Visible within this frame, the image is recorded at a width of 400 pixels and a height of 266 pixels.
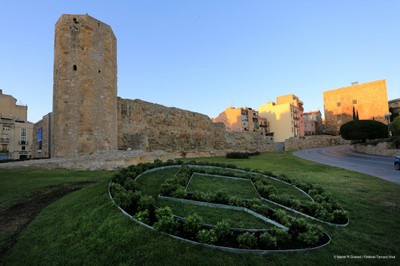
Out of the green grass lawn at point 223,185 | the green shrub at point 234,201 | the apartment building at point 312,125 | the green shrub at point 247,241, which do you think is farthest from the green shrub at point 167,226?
the apartment building at point 312,125

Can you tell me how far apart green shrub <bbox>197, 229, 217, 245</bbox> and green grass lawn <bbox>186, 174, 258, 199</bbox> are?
3171 millimetres

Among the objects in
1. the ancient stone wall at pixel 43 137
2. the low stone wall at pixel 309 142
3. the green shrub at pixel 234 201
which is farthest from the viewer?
the low stone wall at pixel 309 142

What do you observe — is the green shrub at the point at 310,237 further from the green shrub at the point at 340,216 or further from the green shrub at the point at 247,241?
the green shrub at the point at 340,216

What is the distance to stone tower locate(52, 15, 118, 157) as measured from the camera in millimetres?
19938

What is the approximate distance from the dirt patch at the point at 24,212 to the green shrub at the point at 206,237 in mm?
4001

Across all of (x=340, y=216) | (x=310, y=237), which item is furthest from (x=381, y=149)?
(x=310, y=237)

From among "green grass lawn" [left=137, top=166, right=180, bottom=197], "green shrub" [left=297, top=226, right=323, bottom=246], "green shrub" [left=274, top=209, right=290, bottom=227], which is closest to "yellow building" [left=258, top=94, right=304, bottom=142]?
"green grass lawn" [left=137, top=166, right=180, bottom=197]

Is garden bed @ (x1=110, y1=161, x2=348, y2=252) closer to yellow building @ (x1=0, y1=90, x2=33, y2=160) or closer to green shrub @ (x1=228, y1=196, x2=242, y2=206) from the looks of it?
green shrub @ (x1=228, y1=196, x2=242, y2=206)

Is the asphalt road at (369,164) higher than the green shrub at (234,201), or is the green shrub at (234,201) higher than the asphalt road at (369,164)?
the green shrub at (234,201)

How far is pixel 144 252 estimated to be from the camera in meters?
4.31

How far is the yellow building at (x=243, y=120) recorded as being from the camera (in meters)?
77.8

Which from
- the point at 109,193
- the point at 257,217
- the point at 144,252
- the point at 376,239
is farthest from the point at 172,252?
the point at 376,239

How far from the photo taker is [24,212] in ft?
23.8

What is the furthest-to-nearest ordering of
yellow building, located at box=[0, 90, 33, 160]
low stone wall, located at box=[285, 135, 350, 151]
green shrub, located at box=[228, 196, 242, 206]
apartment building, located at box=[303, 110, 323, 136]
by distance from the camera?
apartment building, located at box=[303, 110, 323, 136] < low stone wall, located at box=[285, 135, 350, 151] < yellow building, located at box=[0, 90, 33, 160] < green shrub, located at box=[228, 196, 242, 206]
